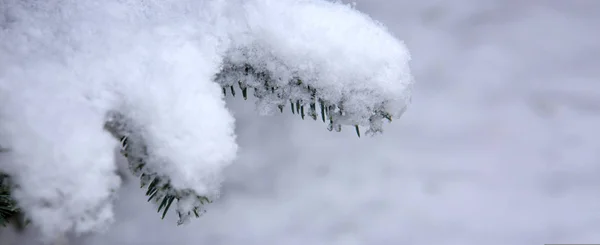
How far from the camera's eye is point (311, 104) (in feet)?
1.28

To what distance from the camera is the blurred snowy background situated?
0.81 metres

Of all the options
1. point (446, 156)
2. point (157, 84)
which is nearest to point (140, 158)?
point (157, 84)

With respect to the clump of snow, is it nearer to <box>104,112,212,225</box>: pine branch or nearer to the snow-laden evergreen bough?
the snow-laden evergreen bough

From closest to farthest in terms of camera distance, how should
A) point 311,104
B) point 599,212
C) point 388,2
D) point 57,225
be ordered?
point 57,225
point 311,104
point 599,212
point 388,2

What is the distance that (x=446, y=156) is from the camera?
2.78 feet

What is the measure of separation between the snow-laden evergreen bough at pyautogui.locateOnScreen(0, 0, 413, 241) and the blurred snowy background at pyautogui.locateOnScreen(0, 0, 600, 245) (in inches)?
18.2

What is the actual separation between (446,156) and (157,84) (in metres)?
0.64

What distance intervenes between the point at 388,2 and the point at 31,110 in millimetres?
730

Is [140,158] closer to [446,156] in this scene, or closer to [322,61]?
[322,61]

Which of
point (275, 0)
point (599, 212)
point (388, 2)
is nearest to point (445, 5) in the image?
point (388, 2)

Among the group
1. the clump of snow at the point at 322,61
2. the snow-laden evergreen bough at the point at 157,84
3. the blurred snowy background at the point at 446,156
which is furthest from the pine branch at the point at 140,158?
the blurred snowy background at the point at 446,156

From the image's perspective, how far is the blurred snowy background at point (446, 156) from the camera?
31.8 inches

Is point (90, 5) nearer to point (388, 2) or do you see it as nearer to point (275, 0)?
point (275, 0)

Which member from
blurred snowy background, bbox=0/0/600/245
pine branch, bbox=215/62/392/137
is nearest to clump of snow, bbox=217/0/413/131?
pine branch, bbox=215/62/392/137
